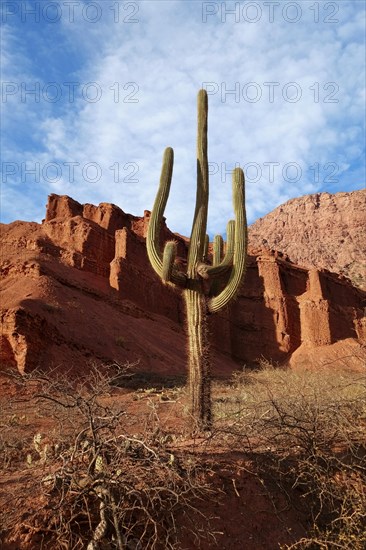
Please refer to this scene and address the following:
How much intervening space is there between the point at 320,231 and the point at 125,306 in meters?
69.1

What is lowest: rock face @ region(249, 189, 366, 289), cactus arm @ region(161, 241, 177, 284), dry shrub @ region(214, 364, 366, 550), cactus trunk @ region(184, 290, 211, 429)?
dry shrub @ region(214, 364, 366, 550)

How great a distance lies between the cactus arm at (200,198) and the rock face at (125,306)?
30.2 ft

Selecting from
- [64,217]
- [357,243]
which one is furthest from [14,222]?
[357,243]

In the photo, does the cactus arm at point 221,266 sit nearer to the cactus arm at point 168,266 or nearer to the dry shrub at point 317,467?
the cactus arm at point 168,266

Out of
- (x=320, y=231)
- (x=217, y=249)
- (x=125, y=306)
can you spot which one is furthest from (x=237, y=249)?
(x=320, y=231)

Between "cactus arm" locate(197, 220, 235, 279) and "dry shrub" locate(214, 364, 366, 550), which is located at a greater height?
"cactus arm" locate(197, 220, 235, 279)

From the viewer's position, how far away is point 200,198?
7516 millimetres

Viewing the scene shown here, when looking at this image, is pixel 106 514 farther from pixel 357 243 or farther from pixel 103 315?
pixel 357 243

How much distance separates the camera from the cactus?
6227 millimetres

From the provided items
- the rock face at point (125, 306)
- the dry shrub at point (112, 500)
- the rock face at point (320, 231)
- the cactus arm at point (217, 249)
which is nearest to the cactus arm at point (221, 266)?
the cactus arm at point (217, 249)

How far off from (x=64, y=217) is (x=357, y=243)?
201ft

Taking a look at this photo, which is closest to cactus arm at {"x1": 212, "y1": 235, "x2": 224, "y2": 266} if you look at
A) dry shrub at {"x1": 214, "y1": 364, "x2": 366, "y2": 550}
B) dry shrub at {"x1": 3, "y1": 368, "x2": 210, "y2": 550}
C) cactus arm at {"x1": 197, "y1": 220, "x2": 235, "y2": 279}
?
cactus arm at {"x1": 197, "y1": 220, "x2": 235, "y2": 279}

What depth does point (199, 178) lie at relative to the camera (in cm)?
765

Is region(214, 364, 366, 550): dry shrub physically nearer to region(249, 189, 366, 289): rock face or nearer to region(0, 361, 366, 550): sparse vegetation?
region(0, 361, 366, 550): sparse vegetation
